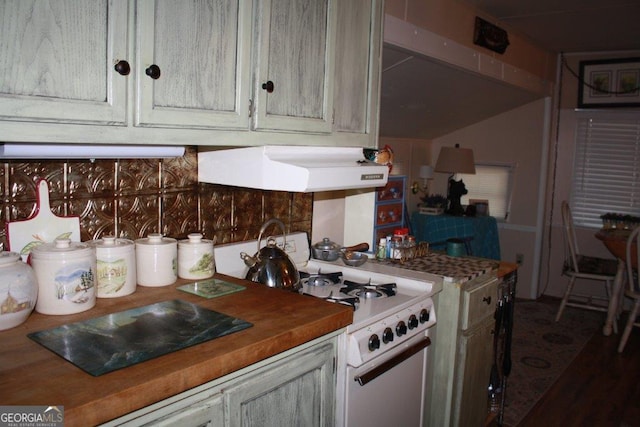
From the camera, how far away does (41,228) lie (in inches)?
60.1

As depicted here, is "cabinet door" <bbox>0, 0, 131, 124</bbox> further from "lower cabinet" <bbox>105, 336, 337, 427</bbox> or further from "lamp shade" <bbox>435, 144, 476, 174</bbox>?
"lamp shade" <bbox>435, 144, 476, 174</bbox>

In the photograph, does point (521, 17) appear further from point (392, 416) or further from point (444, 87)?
point (392, 416)

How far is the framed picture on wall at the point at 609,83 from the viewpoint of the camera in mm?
4863

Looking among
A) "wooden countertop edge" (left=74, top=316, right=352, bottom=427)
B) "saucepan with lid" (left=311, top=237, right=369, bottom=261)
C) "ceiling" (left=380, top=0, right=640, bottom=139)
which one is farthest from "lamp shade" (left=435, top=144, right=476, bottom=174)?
"wooden countertop edge" (left=74, top=316, right=352, bottom=427)

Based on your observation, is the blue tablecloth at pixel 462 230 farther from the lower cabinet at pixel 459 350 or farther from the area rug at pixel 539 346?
the lower cabinet at pixel 459 350

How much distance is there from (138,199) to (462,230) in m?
3.37

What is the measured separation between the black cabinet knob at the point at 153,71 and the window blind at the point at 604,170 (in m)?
4.85

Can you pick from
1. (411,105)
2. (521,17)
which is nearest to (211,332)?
(411,105)

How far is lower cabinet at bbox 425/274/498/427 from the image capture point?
227 cm

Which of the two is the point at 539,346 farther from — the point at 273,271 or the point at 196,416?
the point at 196,416

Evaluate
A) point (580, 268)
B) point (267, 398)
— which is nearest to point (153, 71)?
point (267, 398)

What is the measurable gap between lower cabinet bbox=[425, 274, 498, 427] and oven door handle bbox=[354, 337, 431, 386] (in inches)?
7.1

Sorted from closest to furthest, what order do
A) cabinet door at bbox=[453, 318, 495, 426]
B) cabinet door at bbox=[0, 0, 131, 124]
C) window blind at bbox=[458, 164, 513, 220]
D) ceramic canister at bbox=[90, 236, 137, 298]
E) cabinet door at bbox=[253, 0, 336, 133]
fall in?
cabinet door at bbox=[0, 0, 131, 124]
ceramic canister at bbox=[90, 236, 137, 298]
cabinet door at bbox=[253, 0, 336, 133]
cabinet door at bbox=[453, 318, 495, 426]
window blind at bbox=[458, 164, 513, 220]

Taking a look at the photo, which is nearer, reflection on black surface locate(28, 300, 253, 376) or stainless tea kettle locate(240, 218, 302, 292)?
reflection on black surface locate(28, 300, 253, 376)
